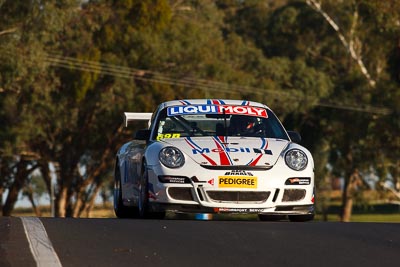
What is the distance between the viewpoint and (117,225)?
9.88 meters

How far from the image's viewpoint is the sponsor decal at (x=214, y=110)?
13.1 m

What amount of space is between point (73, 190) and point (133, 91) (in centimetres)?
661

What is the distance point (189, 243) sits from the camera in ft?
28.0

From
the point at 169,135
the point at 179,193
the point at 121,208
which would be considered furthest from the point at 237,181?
the point at 121,208

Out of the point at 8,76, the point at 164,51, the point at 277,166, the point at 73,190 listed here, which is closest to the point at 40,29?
the point at 8,76

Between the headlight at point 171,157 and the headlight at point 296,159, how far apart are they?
1.10 meters

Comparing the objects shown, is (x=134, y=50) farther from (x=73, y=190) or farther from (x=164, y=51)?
(x=73, y=190)

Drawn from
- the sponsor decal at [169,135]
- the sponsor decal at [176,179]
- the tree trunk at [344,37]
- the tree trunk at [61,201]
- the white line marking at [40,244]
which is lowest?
the tree trunk at [61,201]

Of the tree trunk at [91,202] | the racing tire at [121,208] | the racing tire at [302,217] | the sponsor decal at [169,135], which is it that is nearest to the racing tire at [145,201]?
the sponsor decal at [169,135]

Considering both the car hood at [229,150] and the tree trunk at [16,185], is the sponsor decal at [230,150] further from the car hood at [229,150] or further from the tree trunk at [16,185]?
the tree trunk at [16,185]

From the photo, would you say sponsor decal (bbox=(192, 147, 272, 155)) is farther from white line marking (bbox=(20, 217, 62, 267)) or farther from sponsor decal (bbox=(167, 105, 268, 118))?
white line marking (bbox=(20, 217, 62, 267))

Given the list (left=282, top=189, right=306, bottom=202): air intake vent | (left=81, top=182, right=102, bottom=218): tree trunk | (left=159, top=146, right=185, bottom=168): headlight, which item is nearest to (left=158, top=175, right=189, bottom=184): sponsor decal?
(left=159, top=146, right=185, bottom=168): headlight

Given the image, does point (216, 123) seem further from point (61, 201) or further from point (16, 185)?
point (16, 185)

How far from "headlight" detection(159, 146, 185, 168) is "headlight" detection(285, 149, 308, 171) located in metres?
1.10
